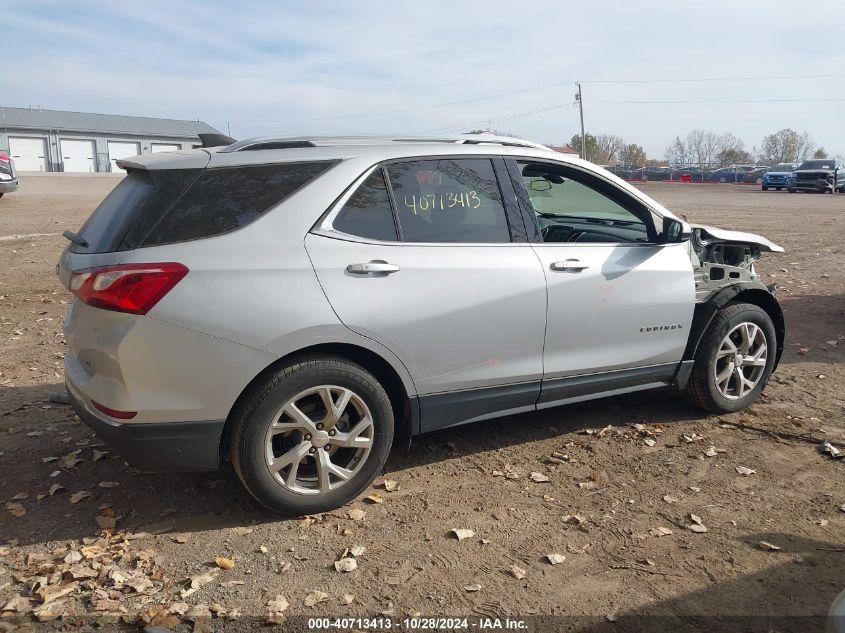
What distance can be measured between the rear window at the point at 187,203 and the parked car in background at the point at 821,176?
130ft

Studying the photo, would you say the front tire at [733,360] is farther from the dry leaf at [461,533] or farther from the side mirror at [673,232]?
the dry leaf at [461,533]

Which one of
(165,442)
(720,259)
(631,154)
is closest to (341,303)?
(165,442)

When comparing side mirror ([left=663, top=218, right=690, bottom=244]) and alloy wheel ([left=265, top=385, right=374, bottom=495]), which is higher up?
side mirror ([left=663, top=218, right=690, bottom=244])

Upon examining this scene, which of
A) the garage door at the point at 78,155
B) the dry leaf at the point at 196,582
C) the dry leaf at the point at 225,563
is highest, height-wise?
the garage door at the point at 78,155

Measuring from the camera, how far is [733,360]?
5320 mm

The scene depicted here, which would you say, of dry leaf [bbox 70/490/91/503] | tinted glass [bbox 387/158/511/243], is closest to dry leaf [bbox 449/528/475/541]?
tinted glass [bbox 387/158/511/243]

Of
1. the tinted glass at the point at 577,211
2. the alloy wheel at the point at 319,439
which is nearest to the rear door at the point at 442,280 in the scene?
Result: the alloy wheel at the point at 319,439

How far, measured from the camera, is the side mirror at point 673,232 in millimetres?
4918

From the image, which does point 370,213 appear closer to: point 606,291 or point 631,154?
point 606,291

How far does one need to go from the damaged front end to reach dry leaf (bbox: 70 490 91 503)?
3910 millimetres

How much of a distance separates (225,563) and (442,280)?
175cm

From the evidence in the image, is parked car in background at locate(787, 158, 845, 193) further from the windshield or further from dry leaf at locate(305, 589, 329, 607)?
dry leaf at locate(305, 589, 329, 607)

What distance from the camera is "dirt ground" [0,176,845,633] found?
322cm

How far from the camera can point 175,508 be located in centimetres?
409
